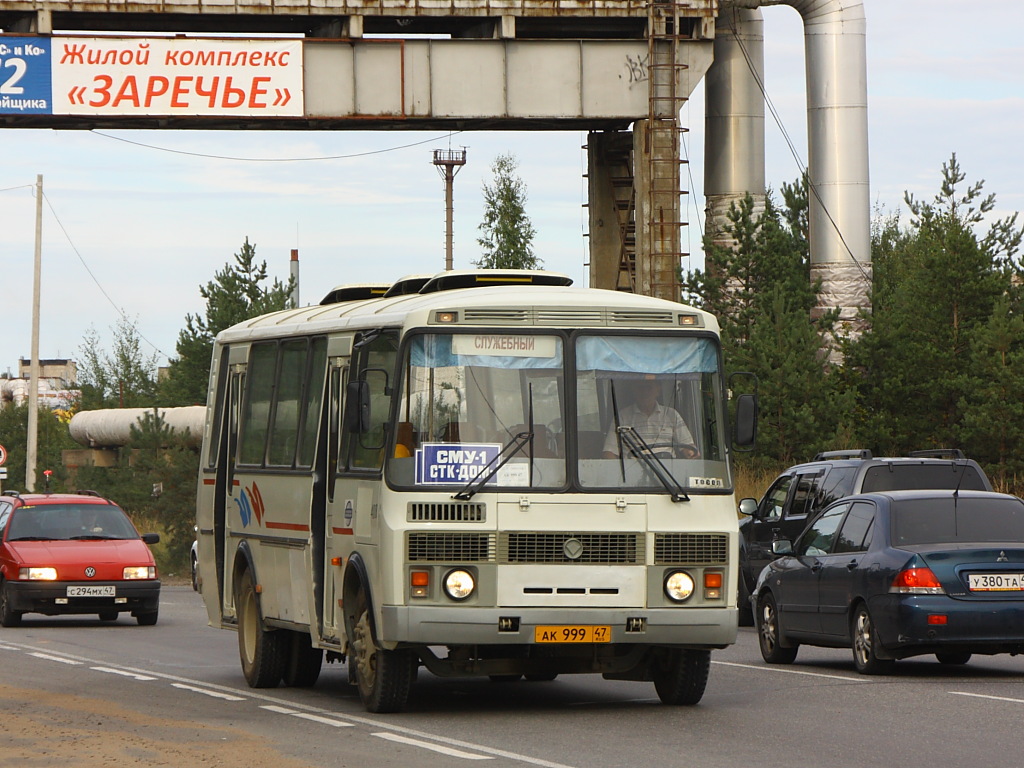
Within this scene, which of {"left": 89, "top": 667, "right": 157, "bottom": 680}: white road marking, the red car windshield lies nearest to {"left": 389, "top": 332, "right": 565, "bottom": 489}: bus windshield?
{"left": 89, "top": 667, "right": 157, "bottom": 680}: white road marking

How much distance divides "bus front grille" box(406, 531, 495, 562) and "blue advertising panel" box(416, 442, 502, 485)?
35 centimetres

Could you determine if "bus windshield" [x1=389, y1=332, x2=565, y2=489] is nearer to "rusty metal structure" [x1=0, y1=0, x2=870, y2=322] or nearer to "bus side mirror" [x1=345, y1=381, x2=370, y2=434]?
"bus side mirror" [x1=345, y1=381, x2=370, y2=434]

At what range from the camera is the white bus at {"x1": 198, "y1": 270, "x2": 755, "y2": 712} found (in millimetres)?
12367

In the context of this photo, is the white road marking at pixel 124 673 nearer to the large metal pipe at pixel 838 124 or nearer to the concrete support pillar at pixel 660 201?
the concrete support pillar at pixel 660 201

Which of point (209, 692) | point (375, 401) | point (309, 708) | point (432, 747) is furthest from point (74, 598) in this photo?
point (432, 747)

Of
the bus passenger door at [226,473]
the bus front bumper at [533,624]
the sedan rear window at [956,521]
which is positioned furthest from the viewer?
the bus passenger door at [226,473]

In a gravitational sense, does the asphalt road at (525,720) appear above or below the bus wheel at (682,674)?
below

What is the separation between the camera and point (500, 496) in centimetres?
1242

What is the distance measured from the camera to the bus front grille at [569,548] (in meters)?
12.4

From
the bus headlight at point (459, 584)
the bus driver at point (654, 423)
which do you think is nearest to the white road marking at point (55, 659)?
the bus headlight at point (459, 584)

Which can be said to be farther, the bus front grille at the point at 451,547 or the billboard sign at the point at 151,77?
the billboard sign at the point at 151,77

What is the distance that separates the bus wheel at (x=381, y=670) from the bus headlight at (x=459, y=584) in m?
0.66

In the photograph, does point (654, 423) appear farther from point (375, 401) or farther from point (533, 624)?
point (375, 401)

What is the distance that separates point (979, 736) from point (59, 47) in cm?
2867
